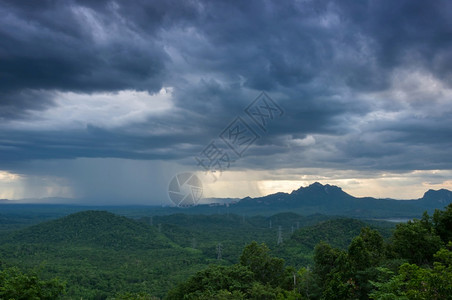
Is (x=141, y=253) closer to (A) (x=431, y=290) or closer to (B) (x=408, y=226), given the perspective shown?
(B) (x=408, y=226)

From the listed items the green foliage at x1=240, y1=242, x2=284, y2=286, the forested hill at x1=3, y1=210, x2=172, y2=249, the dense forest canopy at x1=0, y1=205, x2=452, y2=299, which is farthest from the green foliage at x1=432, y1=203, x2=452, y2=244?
the forested hill at x1=3, y1=210, x2=172, y2=249

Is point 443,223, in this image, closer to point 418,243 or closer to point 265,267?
point 418,243

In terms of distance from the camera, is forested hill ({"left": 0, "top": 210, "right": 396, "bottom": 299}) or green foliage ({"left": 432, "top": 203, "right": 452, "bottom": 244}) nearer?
green foliage ({"left": 432, "top": 203, "right": 452, "bottom": 244})

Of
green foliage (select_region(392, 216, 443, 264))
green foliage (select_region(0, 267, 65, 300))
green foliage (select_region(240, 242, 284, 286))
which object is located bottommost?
green foliage (select_region(240, 242, 284, 286))

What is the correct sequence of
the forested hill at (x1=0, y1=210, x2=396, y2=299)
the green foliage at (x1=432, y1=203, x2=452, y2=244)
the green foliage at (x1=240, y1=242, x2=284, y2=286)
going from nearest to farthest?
the green foliage at (x1=432, y1=203, x2=452, y2=244) → the green foliage at (x1=240, y1=242, x2=284, y2=286) → the forested hill at (x1=0, y1=210, x2=396, y2=299)

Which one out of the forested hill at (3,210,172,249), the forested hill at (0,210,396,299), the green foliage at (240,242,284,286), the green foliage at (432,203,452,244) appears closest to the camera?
the green foliage at (432,203,452,244)

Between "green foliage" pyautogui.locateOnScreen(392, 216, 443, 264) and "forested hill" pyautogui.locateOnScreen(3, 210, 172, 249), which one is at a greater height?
"green foliage" pyautogui.locateOnScreen(392, 216, 443, 264)

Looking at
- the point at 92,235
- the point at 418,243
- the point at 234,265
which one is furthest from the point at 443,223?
the point at 92,235

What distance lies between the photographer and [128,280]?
3868 inches

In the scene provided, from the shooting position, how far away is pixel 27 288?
25844mm

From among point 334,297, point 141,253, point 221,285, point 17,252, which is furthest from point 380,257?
point 17,252

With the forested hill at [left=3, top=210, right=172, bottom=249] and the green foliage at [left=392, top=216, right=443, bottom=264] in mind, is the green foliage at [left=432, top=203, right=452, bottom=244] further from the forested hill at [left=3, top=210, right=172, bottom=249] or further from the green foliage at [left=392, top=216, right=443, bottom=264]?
the forested hill at [left=3, top=210, right=172, bottom=249]

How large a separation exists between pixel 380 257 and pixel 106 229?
183385mm

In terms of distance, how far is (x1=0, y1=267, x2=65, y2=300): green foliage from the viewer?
24.6m
